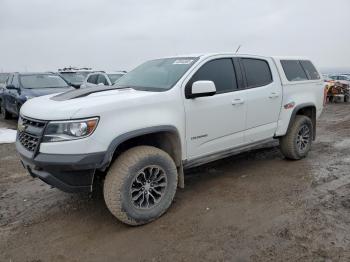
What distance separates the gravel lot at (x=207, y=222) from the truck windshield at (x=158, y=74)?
1465mm

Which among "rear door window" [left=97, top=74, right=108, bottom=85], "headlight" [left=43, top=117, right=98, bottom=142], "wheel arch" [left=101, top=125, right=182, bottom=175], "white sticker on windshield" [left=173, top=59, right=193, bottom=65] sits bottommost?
"rear door window" [left=97, top=74, right=108, bottom=85]

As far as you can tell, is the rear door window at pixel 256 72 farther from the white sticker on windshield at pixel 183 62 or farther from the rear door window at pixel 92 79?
the rear door window at pixel 92 79

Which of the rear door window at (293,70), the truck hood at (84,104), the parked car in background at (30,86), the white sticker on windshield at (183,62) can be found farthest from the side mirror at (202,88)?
the parked car in background at (30,86)

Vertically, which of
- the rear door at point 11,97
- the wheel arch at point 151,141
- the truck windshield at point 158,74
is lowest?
the rear door at point 11,97

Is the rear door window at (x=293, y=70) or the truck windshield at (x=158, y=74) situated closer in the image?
the truck windshield at (x=158, y=74)

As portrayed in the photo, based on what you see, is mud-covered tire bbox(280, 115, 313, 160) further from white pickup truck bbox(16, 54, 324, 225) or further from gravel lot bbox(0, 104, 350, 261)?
gravel lot bbox(0, 104, 350, 261)

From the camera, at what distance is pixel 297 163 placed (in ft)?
19.8

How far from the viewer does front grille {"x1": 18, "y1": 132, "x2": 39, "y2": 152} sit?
3550 millimetres

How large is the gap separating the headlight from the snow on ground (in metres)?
5.73

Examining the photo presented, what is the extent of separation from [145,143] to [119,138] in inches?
25.1

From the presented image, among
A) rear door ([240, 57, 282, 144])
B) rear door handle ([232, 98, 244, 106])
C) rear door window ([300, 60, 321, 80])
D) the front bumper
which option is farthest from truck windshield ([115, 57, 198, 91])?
rear door window ([300, 60, 321, 80])

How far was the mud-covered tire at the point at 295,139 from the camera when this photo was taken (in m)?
5.88

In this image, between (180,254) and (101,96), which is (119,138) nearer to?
(101,96)

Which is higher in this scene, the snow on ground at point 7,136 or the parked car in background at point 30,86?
the parked car in background at point 30,86
